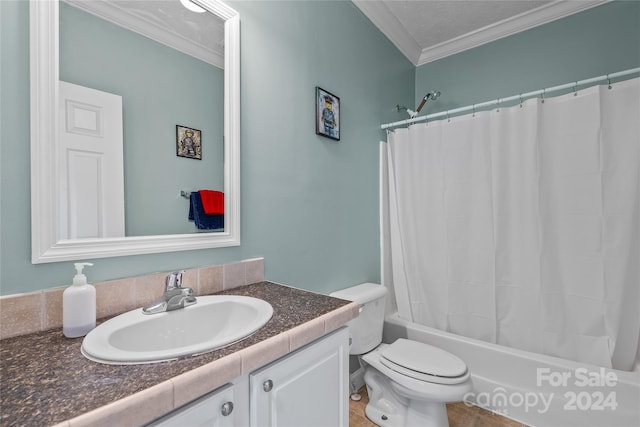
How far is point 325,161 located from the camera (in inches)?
64.2

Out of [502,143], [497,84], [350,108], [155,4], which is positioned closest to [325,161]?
[350,108]

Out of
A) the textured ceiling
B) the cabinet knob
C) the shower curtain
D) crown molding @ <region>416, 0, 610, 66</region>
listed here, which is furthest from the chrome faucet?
crown molding @ <region>416, 0, 610, 66</region>

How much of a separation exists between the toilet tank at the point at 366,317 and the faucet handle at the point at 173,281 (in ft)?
2.93

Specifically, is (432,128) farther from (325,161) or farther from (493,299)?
(493,299)

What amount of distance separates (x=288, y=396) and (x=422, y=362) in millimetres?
935

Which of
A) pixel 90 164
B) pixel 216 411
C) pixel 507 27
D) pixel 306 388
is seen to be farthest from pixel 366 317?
pixel 507 27

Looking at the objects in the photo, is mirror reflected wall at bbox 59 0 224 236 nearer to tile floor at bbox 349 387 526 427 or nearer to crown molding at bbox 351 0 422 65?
crown molding at bbox 351 0 422 65

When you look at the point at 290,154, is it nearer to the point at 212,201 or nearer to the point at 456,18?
the point at 212,201

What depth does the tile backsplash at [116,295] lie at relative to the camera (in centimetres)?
69

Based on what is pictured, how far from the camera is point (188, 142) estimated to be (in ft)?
3.47

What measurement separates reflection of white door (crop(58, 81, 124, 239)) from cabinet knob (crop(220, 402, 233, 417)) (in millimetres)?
597

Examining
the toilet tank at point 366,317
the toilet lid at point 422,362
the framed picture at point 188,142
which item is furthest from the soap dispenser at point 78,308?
the toilet lid at point 422,362

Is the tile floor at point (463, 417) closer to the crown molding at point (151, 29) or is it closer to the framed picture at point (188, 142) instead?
the framed picture at point (188, 142)

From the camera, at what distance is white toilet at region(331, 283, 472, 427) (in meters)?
1.32
